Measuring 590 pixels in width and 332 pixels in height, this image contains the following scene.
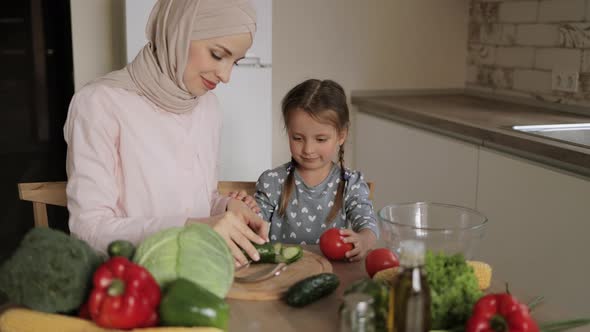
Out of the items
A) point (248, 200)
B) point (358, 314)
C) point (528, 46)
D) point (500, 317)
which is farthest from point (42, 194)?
point (528, 46)

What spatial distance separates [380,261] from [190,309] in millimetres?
466

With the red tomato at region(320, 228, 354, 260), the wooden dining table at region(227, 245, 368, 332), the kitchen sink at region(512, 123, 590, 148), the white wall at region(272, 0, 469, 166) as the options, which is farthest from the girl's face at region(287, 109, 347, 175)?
the white wall at region(272, 0, 469, 166)

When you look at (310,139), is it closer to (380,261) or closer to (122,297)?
(380,261)

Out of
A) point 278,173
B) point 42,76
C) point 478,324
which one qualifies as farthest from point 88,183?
point 42,76

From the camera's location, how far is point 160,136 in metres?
1.55

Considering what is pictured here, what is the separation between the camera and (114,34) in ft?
10.1

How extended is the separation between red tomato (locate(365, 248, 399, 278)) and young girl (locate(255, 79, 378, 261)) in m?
0.50

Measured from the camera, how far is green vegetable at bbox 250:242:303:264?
1.34m

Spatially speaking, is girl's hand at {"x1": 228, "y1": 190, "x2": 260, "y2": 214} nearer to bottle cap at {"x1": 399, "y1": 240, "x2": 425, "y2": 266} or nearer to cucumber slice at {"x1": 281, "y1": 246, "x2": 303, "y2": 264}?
cucumber slice at {"x1": 281, "y1": 246, "x2": 303, "y2": 264}

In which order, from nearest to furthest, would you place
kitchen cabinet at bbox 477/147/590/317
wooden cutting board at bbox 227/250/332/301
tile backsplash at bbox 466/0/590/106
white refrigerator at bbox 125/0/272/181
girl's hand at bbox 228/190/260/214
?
wooden cutting board at bbox 227/250/332/301, girl's hand at bbox 228/190/260/214, kitchen cabinet at bbox 477/147/590/317, tile backsplash at bbox 466/0/590/106, white refrigerator at bbox 125/0/272/181

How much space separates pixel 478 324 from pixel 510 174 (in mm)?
1467

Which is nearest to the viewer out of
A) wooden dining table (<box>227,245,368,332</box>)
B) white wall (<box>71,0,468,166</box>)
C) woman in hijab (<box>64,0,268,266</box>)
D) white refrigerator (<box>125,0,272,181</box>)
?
wooden dining table (<box>227,245,368,332</box>)

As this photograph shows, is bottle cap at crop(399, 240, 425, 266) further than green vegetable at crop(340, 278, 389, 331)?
No

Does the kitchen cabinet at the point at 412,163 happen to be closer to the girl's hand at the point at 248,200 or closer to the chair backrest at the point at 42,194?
the girl's hand at the point at 248,200
